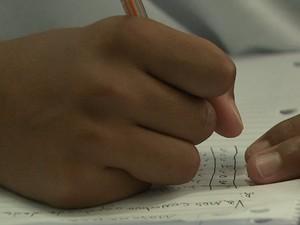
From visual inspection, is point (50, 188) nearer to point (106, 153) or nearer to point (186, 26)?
point (106, 153)

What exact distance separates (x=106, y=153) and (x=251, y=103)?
0.25 metres

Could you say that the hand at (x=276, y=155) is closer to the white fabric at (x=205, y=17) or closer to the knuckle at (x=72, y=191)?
the knuckle at (x=72, y=191)

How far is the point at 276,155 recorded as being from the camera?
42cm

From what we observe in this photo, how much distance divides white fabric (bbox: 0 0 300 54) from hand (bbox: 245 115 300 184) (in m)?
0.32

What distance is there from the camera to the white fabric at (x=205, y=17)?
73 centimetres

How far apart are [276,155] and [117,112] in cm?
10

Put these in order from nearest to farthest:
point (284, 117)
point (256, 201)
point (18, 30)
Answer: point (256, 201), point (284, 117), point (18, 30)

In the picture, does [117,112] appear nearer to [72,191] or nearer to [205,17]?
[72,191]

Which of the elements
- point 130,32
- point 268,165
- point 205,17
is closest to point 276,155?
point 268,165

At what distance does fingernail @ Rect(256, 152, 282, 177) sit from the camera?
1.34ft

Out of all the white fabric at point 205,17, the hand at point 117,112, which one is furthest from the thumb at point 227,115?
the white fabric at point 205,17

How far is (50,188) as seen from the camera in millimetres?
399

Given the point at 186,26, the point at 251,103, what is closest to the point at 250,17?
the point at 186,26

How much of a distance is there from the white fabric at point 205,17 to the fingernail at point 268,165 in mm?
360
